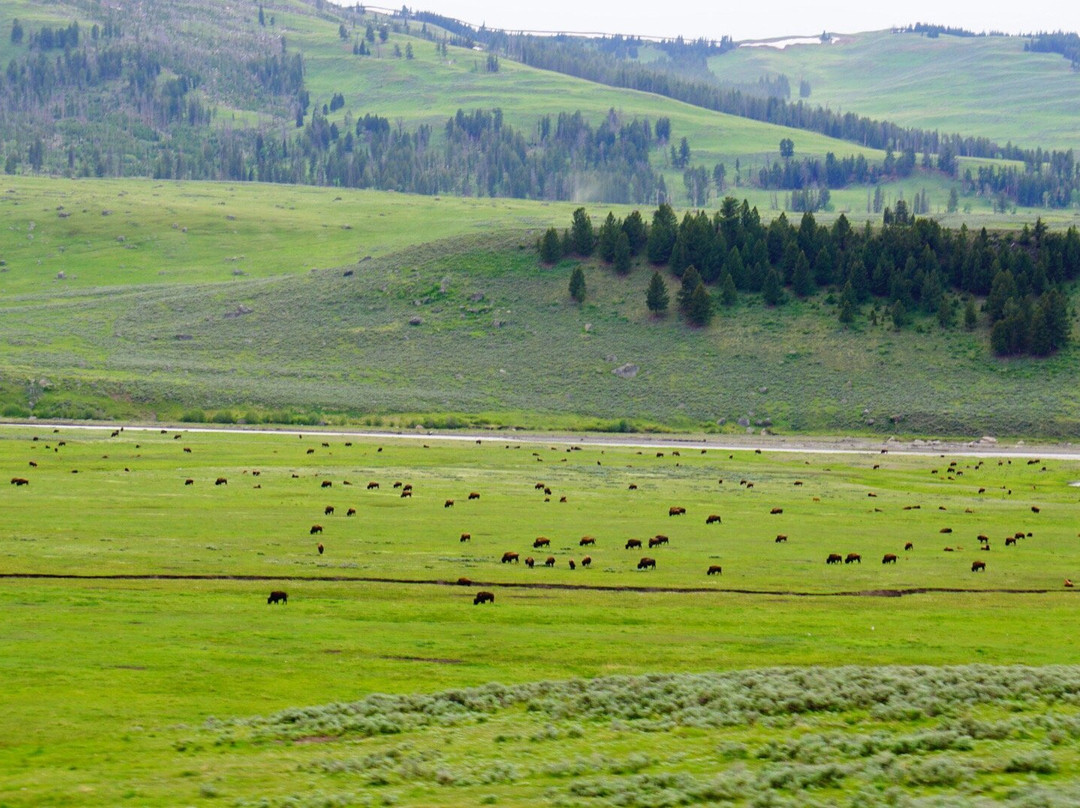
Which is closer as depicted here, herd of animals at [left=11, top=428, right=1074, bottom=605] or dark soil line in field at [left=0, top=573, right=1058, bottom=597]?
dark soil line in field at [left=0, top=573, right=1058, bottom=597]

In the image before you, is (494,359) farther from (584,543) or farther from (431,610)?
(431,610)

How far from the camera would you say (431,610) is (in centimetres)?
4162

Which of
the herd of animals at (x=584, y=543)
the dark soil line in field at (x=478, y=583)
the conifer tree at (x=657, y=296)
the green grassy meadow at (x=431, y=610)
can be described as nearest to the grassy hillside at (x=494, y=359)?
the conifer tree at (x=657, y=296)

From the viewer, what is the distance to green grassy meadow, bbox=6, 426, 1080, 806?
25578 millimetres

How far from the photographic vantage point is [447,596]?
1737 inches

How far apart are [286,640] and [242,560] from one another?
572 inches

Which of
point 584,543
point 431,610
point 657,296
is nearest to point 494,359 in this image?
point 657,296

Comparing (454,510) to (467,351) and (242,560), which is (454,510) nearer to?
(242,560)

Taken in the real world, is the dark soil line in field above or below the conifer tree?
below

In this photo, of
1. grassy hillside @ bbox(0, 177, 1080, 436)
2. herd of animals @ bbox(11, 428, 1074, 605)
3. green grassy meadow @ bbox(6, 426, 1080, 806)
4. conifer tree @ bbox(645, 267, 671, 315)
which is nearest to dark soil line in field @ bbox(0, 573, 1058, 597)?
green grassy meadow @ bbox(6, 426, 1080, 806)

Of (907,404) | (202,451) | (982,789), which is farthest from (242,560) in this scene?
(907,404)

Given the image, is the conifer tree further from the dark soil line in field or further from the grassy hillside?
the dark soil line in field

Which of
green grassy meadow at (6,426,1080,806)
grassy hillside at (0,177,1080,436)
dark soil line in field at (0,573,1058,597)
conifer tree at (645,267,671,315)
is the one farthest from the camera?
conifer tree at (645,267,671,315)

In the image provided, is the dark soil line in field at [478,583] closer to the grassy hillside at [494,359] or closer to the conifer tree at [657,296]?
the grassy hillside at [494,359]
